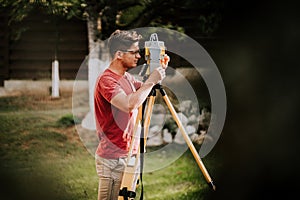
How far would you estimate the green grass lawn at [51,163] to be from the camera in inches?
91.0

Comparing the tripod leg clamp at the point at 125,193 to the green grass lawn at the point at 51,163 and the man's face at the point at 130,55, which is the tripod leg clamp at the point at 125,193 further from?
the green grass lawn at the point at 51,163

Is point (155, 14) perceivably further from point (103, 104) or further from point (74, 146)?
point (103, 104)

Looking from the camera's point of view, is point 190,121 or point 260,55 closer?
point 260,55

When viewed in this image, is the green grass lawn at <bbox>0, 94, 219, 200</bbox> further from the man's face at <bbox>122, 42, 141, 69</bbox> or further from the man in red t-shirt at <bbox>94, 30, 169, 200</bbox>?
the man's face at <bbox>122, 42, 141, 69</bbox>

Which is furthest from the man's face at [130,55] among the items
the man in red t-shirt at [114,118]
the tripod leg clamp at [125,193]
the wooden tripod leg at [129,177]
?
the tripod leg clamp at [125,193]

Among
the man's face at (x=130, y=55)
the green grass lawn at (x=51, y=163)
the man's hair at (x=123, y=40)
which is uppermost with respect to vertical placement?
the man's hair at (x=123, y=40)

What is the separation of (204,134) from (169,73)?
0.44 m

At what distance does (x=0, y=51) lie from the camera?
8.00 feet

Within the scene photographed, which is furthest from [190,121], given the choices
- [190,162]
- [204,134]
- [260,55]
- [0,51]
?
[0,51]

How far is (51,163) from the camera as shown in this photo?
2432mm

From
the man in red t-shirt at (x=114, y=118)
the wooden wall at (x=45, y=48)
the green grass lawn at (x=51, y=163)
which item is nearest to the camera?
the man in red t-shirt at (x=114, y=118)

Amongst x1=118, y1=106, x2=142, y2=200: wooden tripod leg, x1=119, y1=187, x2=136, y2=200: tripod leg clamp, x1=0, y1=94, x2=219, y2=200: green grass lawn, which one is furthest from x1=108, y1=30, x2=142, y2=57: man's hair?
x1=0, y1=94, x2=219, y2=200: green grass lawn

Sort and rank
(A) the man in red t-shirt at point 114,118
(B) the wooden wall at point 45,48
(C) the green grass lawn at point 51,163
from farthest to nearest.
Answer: (B) the wooden wall at point 45,48 → (C) the green grass lawn at point 51,163 → (A) the man in red t-shirt at point 114,118

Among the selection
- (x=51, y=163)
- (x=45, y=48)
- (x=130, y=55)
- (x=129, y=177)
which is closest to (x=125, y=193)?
(x=129, y=177)
